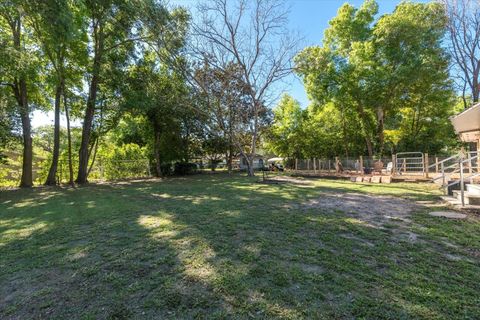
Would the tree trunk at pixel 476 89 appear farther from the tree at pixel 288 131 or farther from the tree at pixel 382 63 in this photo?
the tree at pixel 288 131

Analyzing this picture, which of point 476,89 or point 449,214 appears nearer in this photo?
point 449,214

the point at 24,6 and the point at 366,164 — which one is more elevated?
the point at 24,6

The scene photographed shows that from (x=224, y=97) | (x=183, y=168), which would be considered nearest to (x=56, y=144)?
(x=224, y=97)

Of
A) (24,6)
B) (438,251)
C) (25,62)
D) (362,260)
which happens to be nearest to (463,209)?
(438,251)

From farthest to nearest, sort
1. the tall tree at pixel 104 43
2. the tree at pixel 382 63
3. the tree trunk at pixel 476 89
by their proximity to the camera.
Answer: the tree trunk at pixel 476 89
the tree at pixel 382 63
the tall tree at pixel 104 43

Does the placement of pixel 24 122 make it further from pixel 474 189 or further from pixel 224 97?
pixel 474 189

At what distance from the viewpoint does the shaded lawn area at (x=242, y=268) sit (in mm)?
1987

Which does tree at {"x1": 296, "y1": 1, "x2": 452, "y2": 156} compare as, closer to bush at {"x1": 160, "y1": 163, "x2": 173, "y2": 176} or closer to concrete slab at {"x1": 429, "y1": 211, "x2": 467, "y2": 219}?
concrete slab at {"x1": 429, "y1": 211, "x2": 467, "y2": 219}

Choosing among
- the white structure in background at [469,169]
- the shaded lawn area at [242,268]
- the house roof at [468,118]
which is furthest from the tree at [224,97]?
the shaded lawn area at [242,268]

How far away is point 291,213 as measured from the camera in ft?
17.2

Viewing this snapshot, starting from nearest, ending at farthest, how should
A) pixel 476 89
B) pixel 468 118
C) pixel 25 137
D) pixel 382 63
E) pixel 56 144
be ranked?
pixel 468 118, pixel 25 137, pixel 56 144, pixel 476 89, pixel 382 63

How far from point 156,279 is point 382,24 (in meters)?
21.0

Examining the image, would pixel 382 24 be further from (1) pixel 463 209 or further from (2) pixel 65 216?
(2) pixel 65 216

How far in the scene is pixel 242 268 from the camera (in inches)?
104
